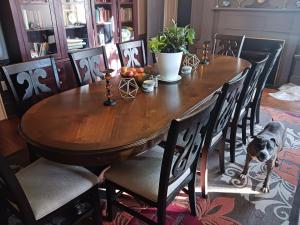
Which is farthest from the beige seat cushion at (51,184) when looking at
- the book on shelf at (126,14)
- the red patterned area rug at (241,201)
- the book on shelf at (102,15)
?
the book on shelf at (126,14)

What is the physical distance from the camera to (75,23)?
3338mm

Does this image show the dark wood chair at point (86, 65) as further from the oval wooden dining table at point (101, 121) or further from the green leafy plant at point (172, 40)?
the green leafy plant at point (172, 40)

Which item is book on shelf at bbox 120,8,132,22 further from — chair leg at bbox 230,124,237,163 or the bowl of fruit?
chair leg at bbox 230,124,237,163

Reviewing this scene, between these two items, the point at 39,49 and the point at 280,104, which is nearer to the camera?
the point at 39,49

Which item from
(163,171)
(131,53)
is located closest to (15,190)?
(163,171)

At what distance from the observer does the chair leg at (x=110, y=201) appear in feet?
4.70

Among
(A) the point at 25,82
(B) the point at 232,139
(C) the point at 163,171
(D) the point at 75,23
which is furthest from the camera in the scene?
(D) the point at 75,23

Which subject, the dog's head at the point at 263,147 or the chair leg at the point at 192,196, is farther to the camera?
the dog's head at the point at 263,147

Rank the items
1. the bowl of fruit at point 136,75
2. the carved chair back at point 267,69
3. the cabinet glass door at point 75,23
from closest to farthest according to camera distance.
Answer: the bowl of fruit at point 136,75 → the carved chair back at point 267,69 → the cabinet glass door at point 75,23

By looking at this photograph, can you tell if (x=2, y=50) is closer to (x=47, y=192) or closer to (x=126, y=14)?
(x=126, y=14)

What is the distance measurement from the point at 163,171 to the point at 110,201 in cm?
56

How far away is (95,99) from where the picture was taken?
160 cm

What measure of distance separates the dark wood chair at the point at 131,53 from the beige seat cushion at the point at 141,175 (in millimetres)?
1323

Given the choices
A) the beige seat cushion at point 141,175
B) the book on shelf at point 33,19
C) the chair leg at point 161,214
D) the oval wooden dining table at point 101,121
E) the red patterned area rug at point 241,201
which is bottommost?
the red patterned area rug at point 241,201
